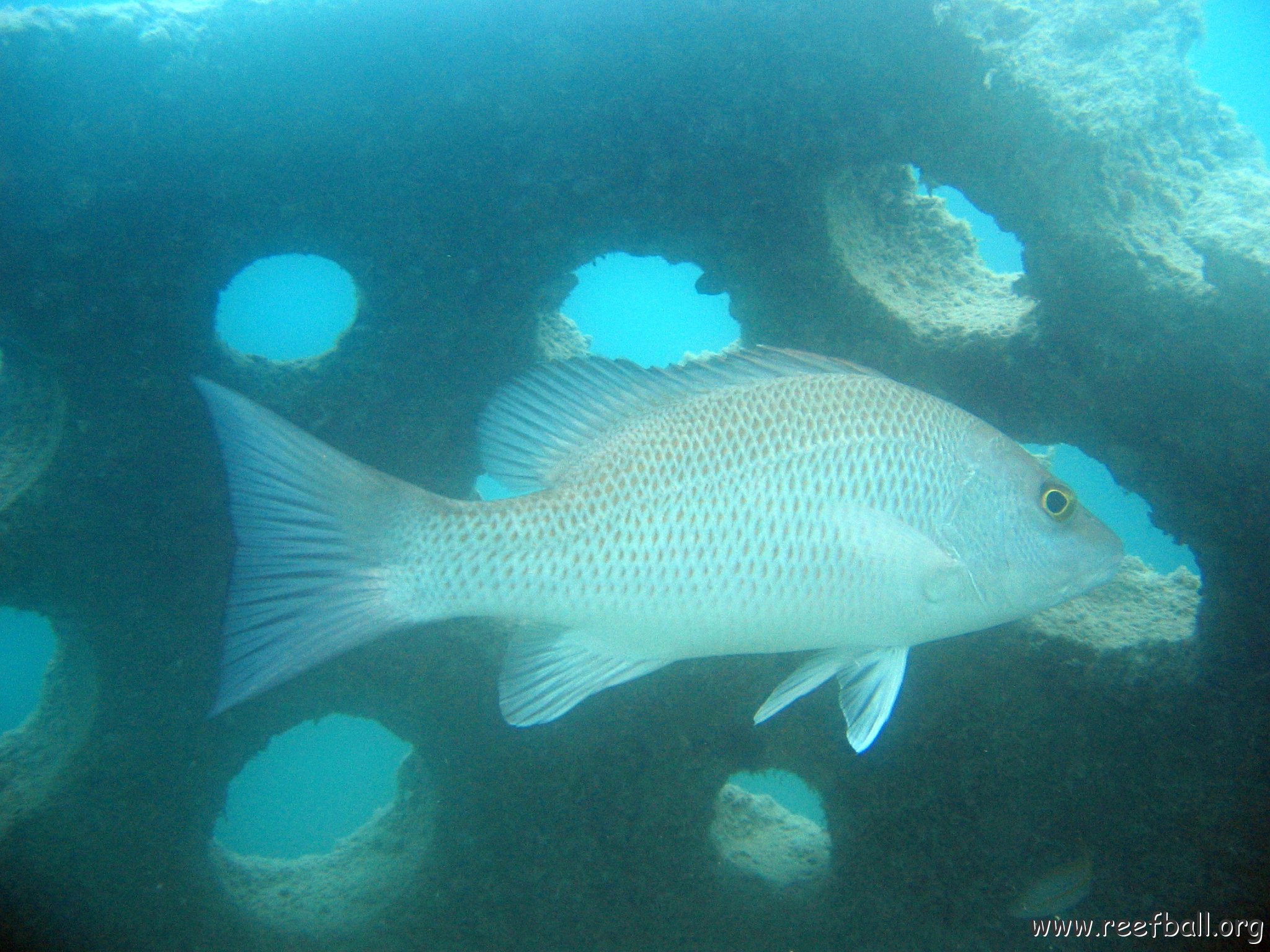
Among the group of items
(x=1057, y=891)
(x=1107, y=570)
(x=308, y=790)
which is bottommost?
(x=308, y=790)

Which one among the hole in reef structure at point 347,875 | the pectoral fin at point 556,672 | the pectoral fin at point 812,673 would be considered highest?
the pectoral fin at point 812,673

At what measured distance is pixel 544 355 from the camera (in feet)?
8.82

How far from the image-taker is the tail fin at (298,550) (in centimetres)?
150

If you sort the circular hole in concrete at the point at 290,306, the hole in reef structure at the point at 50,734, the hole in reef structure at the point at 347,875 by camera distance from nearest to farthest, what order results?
Result: the hole in reef structure at the point at 50,734
the hole in reef structure at the point at 347,875
the circular hole in concrete at the point at 290,306

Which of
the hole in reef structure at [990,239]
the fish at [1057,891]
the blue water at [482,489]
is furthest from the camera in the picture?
the hole in reef structure at [990,239]

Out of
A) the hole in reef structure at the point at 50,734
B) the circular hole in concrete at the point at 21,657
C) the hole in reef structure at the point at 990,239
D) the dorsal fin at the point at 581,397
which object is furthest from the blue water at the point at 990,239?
the circular hole in concrete at the point at 21,657

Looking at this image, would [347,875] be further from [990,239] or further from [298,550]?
[990,239]

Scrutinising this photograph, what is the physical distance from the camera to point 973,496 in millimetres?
1588

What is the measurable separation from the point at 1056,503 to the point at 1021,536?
15cm

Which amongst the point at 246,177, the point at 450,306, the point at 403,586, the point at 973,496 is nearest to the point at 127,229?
the point at 246,177

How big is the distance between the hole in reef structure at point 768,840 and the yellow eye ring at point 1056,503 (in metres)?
1.71

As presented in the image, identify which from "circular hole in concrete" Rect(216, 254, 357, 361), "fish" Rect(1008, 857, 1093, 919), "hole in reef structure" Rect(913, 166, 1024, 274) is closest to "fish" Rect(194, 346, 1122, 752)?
"fish" Rect(1008, 857, 1093, 919)

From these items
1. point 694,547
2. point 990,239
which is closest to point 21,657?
point 694,547

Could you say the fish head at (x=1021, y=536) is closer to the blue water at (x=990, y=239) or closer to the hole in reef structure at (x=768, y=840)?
the hole in reef structure at (x=768, y=840)
